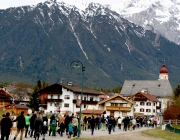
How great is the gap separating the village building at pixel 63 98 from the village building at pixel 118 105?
7.56 meters

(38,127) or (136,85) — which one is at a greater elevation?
(136,85)

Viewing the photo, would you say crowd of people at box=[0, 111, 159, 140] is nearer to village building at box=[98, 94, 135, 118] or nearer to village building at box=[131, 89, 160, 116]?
village building at box=[98, 94, 135, 118]

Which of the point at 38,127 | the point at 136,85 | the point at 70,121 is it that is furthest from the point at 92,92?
the point at 38,127

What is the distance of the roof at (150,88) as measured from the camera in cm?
15580

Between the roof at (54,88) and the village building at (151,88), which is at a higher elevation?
the village building at (151,88)

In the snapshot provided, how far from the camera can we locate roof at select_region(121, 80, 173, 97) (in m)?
156

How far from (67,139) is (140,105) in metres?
95.6

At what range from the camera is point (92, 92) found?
11350cm

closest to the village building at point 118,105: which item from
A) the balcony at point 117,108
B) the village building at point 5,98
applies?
the balcony at point 117,108

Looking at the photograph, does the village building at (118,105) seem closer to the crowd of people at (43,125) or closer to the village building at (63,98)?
the village building at (63,98)

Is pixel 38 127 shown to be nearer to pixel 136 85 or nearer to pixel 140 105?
pixel 140 105

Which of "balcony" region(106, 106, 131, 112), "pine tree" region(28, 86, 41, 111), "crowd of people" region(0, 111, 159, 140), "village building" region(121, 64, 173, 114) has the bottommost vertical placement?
"crowd of people" region(0, 111, 159, 140)

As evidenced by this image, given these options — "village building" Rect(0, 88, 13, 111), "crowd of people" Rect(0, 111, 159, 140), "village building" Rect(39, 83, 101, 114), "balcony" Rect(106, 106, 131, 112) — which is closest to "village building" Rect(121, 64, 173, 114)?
"village building" Rect(39, 83, 101, 114)

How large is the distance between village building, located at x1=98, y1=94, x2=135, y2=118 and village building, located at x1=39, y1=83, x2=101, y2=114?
756cm
